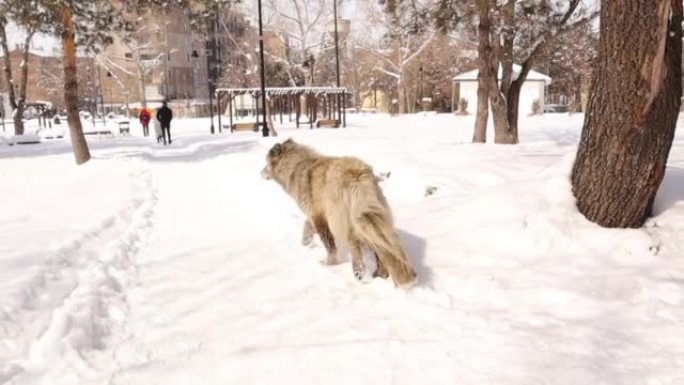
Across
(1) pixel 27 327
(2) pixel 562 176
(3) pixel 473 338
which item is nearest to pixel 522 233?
(2) pixel 562 176

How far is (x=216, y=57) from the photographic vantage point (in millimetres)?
64625

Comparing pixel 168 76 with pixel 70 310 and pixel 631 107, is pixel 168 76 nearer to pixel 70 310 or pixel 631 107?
pixel 70 310

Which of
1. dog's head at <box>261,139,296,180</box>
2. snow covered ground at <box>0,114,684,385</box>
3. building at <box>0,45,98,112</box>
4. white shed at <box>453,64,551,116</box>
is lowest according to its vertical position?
snow covered ground at <box>0,114,684,385</box>

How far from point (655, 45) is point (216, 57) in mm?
65382

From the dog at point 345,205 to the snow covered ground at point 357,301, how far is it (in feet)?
0.79

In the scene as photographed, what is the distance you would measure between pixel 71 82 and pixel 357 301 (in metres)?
13.9

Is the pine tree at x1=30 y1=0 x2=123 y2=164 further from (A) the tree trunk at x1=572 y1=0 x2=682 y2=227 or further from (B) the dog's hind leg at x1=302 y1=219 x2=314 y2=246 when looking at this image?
(A) the tree trunk at x1=572 y1=0 x2=682 y2=227

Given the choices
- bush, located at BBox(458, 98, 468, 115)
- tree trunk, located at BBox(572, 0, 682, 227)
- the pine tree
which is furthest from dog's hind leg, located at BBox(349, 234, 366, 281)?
bush, located at BBox(458, 98, 468, 115)

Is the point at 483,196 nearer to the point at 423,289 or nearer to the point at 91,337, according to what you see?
the point at 423,289

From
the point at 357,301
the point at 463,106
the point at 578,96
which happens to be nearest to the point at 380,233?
the point at 357,301

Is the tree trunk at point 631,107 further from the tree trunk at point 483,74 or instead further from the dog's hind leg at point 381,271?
the tree trunk at point 483,74

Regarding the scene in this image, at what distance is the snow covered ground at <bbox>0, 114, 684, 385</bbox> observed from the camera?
9.61ft

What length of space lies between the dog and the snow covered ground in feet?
0.79

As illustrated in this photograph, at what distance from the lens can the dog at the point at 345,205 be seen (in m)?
3.90
